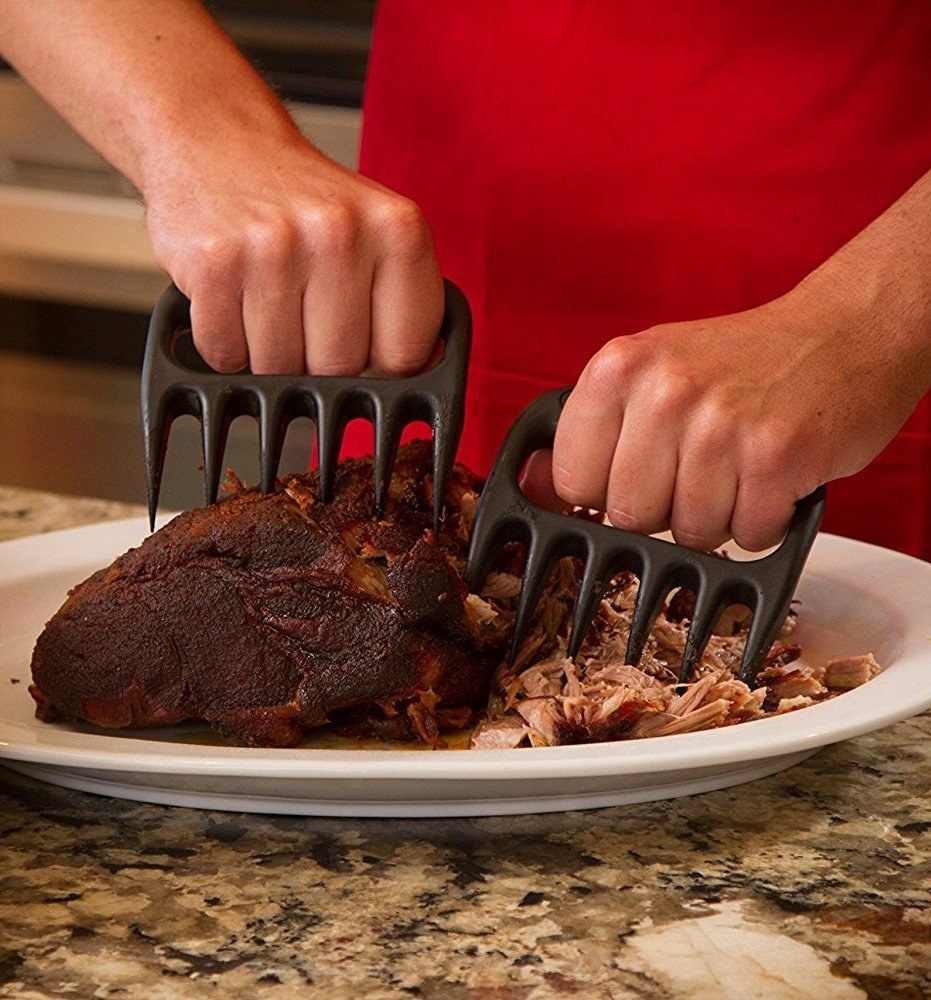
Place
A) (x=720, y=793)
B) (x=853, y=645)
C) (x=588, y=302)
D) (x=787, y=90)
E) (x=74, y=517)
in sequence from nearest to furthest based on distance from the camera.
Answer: (x=720, y=793) → (x=853, y=645) → (x=787, y=90) → (x=588, y=302) → (x=74, y=517)

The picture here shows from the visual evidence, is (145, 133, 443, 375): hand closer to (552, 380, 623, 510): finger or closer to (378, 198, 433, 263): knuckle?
(378, 198, 433, 263): knuckle

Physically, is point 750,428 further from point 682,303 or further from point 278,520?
point 682,303

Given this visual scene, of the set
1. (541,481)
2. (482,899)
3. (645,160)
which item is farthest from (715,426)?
(645,160)

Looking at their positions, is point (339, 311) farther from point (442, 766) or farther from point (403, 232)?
point (442, 766)

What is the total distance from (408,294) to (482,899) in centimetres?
55

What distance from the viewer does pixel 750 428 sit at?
4.28 feet

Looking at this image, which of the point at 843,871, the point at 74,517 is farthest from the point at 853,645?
the point at 74,517

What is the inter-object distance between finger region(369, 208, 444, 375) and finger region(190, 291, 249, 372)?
127 mm

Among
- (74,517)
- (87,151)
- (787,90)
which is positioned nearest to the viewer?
(787,90)

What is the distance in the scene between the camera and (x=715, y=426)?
4.24ft

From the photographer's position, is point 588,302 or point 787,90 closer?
point 787,90

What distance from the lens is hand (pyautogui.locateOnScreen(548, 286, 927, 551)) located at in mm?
1299

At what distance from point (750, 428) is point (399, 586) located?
1.02 ft

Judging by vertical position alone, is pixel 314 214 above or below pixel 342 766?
above
